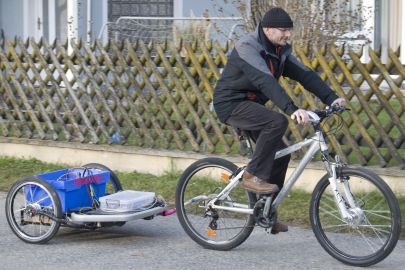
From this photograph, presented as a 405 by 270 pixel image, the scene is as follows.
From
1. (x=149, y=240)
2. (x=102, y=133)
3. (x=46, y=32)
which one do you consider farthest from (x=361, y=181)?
(x=46, y=32)

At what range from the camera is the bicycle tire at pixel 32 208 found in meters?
7.31

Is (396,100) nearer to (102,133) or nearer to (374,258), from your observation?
(374,258)

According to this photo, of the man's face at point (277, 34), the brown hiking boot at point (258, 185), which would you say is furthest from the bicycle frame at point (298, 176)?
the man's face at point (277, 34)

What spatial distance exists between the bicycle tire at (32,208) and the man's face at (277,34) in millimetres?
1982

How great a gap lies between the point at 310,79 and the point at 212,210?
1238 mm

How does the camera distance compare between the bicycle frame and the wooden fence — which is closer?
the bicycle frame

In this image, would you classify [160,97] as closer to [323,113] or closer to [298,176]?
[298,176]

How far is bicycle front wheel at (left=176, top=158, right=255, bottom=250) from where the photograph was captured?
23.5ft

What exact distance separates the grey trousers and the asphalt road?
21.7 inches

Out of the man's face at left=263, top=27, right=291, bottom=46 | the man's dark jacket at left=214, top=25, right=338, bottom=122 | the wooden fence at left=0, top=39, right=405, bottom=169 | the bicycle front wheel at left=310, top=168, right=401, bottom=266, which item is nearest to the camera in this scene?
the bicycle front wheel at left=310, top=168, right=401, bottom=266

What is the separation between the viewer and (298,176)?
696 centimetres

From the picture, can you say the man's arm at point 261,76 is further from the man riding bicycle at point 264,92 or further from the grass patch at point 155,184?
the grass patch at point 155,184

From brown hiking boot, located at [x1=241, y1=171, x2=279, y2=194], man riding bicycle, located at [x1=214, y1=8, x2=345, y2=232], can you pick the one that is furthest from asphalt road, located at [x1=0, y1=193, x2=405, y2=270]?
brown hiking boot, located at [x1=241, y1=171, x2=279, y2=194]

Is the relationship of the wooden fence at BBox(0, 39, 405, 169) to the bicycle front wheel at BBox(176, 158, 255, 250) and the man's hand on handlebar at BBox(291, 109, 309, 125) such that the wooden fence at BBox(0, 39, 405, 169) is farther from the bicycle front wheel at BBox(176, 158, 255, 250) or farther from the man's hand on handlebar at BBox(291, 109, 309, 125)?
the man's hand on handlebar at BBox(291, 109, 309, 125)
